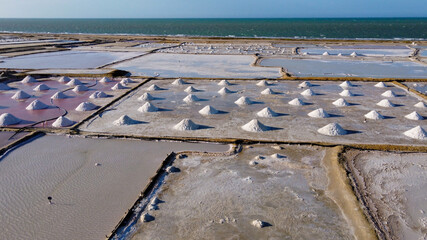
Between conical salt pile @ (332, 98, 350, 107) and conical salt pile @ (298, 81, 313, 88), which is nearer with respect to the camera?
conical salt pile @ (332, 98, 350, 107)

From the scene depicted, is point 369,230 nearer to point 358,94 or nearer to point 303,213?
point 303,213

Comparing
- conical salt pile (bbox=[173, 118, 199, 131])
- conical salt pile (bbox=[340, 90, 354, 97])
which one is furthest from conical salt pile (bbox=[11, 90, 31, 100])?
conical salt pile (bbox=[340, 90, 354, 97])

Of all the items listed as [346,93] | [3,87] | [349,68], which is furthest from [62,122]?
[349,68]

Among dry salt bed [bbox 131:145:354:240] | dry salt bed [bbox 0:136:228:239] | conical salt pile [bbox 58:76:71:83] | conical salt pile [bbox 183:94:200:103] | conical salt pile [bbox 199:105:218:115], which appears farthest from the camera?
conical salt pile [bbox 58:76:71:83]

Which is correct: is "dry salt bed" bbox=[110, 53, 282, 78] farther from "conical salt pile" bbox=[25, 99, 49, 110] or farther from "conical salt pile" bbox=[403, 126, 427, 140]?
"conical salt pile" bbox=[403, 126, 427, 140]

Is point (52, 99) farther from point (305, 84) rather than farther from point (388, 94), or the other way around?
point (388, 94)
